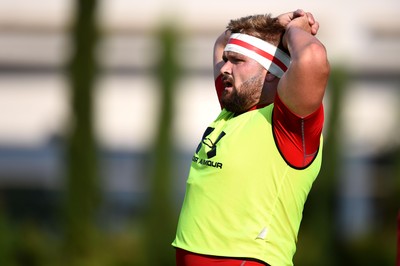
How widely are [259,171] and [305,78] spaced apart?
0.50 metres

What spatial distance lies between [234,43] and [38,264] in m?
10.0

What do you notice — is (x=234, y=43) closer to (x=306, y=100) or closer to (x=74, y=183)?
(x=306, y=100)

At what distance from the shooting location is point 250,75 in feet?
17.4

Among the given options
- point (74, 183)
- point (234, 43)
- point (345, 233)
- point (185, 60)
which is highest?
point (234, 43)

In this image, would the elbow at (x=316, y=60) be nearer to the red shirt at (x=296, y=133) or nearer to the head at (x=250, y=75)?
the red shirt at (x=296, y=133)

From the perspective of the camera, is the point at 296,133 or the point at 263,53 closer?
the point at 296,133

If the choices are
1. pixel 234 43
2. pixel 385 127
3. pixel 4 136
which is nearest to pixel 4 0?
pixel 4 136

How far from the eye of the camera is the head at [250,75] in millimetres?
5297

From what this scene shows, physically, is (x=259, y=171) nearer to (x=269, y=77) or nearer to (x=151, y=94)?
(x=269, y=77)

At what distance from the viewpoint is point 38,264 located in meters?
14.9

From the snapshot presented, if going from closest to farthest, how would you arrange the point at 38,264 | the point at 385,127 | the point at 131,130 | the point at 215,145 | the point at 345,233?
the point at 215,145
the point at 38,264
the point at 345,233
the point at 385,127
the point at 131,130

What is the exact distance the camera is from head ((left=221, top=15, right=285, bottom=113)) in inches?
209

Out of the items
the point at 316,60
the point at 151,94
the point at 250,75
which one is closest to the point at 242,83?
the point at 250,75

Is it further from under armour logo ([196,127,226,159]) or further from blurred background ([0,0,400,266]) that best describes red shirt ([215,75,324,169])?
blurred background ([0,0,400,266])
